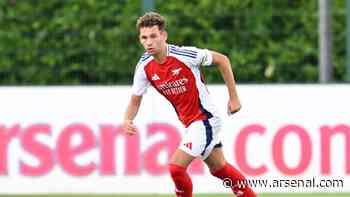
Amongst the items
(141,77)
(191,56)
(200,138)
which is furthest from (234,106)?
(141,77)

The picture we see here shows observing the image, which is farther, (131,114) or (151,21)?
(131,114)

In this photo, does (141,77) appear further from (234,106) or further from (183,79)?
(234,106)

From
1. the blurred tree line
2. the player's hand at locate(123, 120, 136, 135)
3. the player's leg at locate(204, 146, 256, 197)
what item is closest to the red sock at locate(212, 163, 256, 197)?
the player's leg at locate(204, 146, 256, 197)

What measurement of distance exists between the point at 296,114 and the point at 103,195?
221 centimetres

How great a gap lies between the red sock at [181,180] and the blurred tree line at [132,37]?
244 inches

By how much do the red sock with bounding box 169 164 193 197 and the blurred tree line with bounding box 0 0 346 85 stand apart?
6.19 m

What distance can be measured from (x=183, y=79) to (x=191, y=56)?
188mm

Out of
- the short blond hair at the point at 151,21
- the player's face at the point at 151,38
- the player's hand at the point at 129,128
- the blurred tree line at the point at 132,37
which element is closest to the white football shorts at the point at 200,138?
the player's hand at the point at 129,128

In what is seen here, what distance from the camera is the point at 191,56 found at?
9586mm

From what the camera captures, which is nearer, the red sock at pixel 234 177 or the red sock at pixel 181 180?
the red sock at pixel 181 180

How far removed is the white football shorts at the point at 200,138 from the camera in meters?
9.59

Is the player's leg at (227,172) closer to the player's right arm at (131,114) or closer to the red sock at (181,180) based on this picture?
the red sock at (181,180)

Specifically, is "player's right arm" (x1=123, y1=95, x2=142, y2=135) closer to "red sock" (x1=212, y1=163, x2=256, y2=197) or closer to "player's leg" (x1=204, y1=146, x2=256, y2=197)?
"player's leg" (x1=204, y1=146, x2=256, y2=197)

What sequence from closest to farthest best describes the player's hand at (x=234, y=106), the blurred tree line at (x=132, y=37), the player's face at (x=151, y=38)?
the player's face at (x=151, y=38)
the player's hand at (x=234, y=106)
the blurred tree line at (x=132, y=37)
